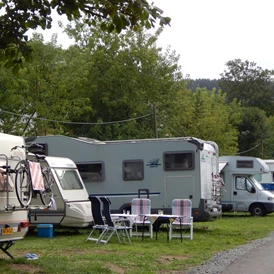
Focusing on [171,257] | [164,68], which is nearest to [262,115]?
[164,68]

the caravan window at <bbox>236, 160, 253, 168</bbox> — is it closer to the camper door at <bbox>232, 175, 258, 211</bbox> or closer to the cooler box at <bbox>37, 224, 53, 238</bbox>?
the camper door at <bbox>232, 175, 258, 211</bbox>

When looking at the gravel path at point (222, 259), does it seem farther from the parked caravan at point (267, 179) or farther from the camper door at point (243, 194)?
the parked caravan at point (267, 179)

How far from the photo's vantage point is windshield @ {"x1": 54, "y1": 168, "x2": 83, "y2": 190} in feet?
56.2

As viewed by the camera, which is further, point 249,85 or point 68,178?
point 249,85

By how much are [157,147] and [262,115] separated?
49.5 m

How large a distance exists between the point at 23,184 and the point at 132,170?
346 inches

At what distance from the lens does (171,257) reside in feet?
40.5

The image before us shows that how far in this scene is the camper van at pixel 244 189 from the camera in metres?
26.2

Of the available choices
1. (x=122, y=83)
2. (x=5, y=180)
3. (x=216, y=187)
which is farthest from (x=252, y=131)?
(x=5, y=180)

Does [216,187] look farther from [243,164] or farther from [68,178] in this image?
[243,164]

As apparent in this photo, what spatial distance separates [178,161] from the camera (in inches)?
730

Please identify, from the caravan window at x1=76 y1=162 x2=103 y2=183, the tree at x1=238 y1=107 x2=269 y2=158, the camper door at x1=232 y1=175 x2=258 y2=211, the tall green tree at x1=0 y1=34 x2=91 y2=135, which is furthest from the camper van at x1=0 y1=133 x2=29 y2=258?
the tree at x1=238 y1=107 x2=269 y2=158

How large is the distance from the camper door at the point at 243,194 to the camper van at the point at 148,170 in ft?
22.4

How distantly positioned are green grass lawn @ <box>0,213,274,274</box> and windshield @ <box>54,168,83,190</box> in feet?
4.63
